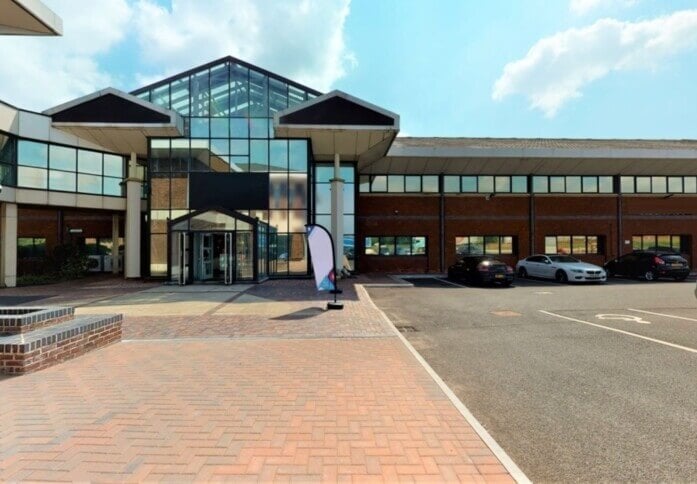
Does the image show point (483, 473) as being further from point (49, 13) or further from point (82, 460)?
point (49, 13)

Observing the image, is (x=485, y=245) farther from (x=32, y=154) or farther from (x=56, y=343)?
(x=32, y=154)

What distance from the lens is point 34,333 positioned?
19.0 ft

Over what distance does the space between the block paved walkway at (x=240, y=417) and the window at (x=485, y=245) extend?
64.0ft

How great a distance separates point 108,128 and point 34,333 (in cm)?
1464

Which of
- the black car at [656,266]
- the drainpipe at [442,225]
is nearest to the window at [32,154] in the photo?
the drainpipe at [442,225]

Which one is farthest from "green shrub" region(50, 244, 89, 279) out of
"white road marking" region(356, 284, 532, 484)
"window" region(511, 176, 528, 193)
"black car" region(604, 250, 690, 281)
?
"black car" region(604, 250, 690, 281)

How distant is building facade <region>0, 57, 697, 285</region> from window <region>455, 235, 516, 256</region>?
0.25ft

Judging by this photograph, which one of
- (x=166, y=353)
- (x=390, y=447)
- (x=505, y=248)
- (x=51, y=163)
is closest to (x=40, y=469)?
(x=390, y=447)

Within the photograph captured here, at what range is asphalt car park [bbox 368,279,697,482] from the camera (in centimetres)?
327

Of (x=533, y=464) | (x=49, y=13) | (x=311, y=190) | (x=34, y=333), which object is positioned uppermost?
(x=49, y=13)

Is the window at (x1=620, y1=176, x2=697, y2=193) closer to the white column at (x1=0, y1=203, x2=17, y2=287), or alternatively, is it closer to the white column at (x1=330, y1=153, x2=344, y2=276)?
the white column at (x1=330, y1=153, x2=344, y2=276)

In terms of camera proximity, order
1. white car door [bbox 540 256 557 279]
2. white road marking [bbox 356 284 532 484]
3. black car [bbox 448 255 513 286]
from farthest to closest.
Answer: white car door [bbox 540 256 557 279] → black car [bbox 448 255 513 286] → white road marking [bbox 356 284 532 484]

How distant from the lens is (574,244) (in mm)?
26125

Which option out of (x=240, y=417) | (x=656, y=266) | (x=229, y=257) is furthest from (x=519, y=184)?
(x=240, y=417)
